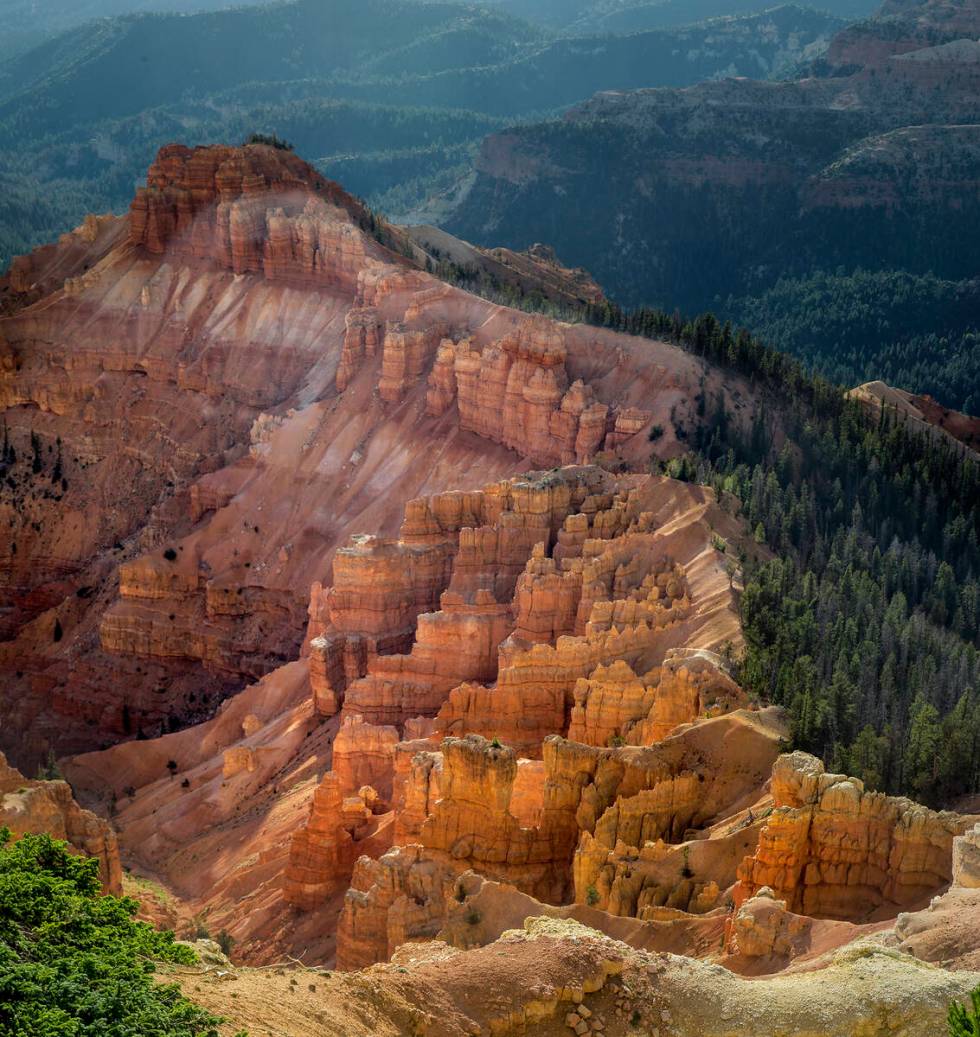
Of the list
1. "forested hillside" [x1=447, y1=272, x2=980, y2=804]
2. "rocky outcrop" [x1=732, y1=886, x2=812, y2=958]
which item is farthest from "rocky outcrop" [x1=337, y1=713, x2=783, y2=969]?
"rocky outcrop" [x1=732, y1=886, x2=812, y2=958]

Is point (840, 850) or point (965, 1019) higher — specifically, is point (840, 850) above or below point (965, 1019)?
below

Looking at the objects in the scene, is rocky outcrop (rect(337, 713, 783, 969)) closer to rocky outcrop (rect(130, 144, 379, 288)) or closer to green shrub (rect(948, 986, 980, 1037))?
green shrub (rect(948, 986, 980, 1037))

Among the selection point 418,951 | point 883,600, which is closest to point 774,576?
point 883,600

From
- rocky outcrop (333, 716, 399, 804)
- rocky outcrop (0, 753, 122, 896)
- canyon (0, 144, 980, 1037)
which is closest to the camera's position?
canyon (0, 144, 980, 1037)

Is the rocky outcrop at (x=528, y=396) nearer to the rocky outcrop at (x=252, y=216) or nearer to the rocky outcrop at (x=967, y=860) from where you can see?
the rocky outcrop at (x=252, y=216)

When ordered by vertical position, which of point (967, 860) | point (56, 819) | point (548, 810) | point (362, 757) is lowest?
point (362, 757)

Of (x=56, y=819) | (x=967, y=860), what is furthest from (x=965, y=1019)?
(x=56, y=819)

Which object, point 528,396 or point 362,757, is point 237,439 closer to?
point 528,396
